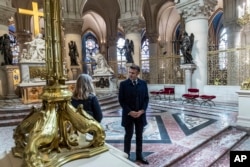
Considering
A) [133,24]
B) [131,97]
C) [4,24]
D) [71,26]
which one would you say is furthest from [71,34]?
[131,97]

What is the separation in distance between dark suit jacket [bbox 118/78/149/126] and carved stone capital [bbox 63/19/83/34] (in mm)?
11733

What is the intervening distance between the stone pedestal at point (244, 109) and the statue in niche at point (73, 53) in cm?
1049

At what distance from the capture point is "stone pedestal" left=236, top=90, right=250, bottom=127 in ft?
15.5

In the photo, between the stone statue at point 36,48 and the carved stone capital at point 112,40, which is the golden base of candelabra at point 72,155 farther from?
the carved stone capital at point 112,40

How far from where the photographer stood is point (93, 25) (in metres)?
24.9

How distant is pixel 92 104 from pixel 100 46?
23.4 metres

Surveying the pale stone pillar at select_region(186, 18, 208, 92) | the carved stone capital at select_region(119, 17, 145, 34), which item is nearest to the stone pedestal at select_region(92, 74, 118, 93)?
the carved stone capital at select_region(119, 17, 145, 34)

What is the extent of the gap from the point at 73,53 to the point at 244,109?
10.6m

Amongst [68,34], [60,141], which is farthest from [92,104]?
[68,34]

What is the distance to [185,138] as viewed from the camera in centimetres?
404

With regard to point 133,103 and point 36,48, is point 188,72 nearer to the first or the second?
point 36,48

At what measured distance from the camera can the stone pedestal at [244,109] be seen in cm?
473

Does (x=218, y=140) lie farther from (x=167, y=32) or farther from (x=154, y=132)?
(x=167, y=32)

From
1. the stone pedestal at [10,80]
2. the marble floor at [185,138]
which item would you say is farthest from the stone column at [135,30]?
the marble floor at [185,138]
